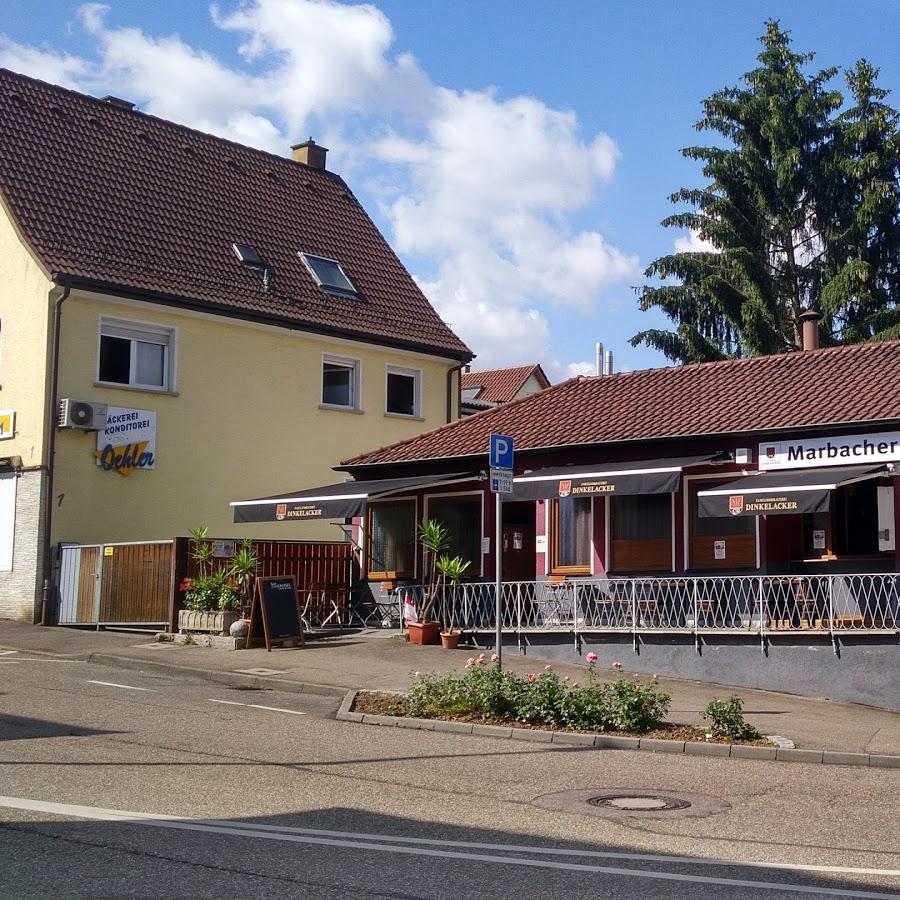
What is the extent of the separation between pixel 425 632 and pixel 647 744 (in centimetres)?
851

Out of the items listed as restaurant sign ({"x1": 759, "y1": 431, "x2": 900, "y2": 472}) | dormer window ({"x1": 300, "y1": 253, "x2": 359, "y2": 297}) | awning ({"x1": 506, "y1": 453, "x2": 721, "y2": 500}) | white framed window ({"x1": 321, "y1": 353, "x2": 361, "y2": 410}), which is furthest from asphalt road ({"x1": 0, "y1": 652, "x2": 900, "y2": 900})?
dormer window ({"x1": 300, "y1": 253, "x2": 359, "y2": 297})

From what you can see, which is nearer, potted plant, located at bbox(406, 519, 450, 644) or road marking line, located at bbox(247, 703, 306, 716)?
road marking line, located at bbox(247, 703, 306, 716)

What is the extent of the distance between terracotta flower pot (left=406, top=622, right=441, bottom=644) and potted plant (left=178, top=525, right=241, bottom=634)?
2.91 m

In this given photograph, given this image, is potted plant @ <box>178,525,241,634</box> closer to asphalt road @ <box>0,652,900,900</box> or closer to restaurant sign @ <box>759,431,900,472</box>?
asphalt road @ <box>0,652,900,900</box>

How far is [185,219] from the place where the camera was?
1184 inches

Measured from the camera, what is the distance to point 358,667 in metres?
18.9

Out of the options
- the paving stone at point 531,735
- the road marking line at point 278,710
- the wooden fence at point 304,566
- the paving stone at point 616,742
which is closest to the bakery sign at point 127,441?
the wooden fence at point 304,566

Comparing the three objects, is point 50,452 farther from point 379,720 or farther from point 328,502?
point 379,720

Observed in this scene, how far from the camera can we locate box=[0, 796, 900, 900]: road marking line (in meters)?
6.94

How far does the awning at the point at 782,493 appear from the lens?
701 inches

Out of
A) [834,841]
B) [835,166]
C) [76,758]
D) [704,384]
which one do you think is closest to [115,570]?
[704,384]

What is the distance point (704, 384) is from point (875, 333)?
1524 centimetres

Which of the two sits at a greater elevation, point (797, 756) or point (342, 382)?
point (342, 382)

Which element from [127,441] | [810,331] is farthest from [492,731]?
[810,331]
